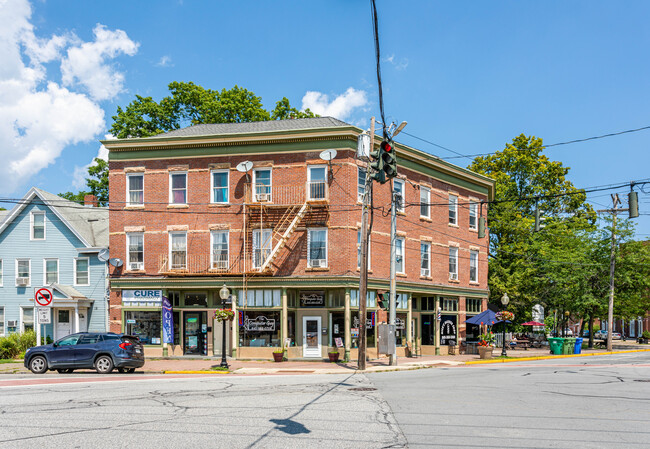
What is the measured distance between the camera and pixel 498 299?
160ft

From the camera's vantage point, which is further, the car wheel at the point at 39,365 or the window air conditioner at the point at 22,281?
the window air conditioner at the point at 22,281

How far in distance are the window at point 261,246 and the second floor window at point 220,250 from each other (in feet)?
5.15

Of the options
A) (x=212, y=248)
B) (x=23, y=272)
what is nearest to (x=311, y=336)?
(x=212, y=248)

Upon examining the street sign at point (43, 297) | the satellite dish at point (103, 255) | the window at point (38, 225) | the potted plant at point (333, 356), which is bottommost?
the potted plant at point (333, 356)

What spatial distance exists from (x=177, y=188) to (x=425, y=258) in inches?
566

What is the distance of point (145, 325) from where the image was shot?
1230 inches

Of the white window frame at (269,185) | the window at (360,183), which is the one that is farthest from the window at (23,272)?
the window at (360,183)

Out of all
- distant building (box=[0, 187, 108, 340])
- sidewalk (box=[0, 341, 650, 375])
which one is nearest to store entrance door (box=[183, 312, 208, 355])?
sidewalk (box=[0, 341, 650, 375])

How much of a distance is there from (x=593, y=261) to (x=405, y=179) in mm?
20644

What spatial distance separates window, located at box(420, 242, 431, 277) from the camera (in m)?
33.9

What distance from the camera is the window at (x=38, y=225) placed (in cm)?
3756

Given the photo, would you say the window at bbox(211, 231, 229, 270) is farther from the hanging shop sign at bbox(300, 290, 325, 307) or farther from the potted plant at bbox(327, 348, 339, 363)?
the potted plant at bbox(327, 348, 339, 363)

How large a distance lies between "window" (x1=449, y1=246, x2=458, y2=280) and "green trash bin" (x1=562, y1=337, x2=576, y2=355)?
837cm

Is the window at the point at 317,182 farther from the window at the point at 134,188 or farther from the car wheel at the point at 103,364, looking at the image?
the car wheel at the point at 103,364
